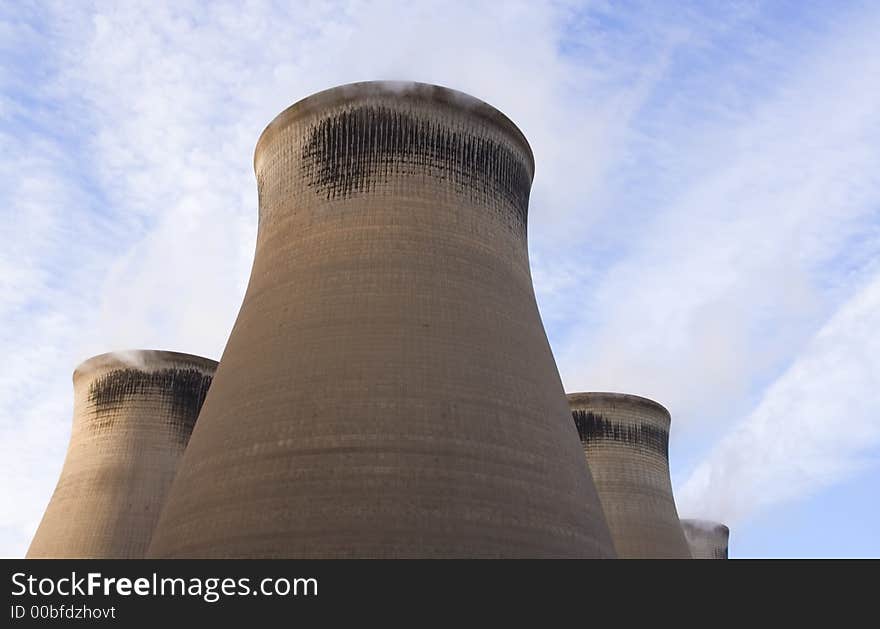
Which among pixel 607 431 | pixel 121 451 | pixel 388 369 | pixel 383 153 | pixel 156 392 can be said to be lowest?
pixel 388 369

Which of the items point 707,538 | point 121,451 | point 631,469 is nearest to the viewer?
point 121,451

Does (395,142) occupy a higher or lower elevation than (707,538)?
lower

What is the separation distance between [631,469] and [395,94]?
11.8m

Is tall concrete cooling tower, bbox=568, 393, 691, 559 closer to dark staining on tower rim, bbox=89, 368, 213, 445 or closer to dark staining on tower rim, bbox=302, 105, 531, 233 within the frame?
dark staining on tower rim, bbox=89, 368, 213, 445

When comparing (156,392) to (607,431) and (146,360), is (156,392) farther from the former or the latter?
(607,431)

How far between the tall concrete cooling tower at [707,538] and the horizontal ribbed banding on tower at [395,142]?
21.2 metres

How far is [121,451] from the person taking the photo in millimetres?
16141

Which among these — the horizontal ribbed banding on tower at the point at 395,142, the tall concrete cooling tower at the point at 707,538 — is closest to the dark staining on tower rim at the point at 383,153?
the horizontal ribbed banding on tower at the point at 395,142

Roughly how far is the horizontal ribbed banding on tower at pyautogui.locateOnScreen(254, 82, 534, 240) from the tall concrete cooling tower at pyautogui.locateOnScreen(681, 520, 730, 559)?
21.2m

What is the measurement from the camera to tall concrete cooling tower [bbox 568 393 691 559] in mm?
18469

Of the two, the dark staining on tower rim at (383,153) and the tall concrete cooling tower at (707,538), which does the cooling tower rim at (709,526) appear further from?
the dark staining on tower rim at (383,153)

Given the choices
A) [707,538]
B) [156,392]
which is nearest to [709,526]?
[707,538]
